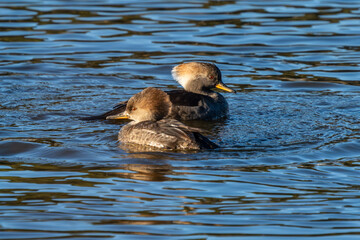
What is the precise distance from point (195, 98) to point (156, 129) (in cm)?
198

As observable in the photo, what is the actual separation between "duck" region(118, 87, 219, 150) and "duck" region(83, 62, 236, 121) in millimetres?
366

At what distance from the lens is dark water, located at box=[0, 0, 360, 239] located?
6.12 meters

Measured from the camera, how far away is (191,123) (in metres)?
10.5

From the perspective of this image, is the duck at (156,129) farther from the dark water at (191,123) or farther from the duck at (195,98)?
the duck at (195,98)

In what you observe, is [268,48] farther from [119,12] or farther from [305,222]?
[305,222]

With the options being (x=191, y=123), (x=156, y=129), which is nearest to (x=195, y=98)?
(x=191, y=123)

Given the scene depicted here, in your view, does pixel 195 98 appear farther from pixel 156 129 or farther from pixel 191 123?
pixel 156 129

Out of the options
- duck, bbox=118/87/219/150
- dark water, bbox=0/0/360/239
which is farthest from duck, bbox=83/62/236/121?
duck, bbox=118/87/219/150

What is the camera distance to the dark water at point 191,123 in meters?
6.12

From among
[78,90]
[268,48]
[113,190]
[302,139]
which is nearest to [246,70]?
[268,48]

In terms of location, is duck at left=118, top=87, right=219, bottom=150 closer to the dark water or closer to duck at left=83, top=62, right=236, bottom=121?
the dark water

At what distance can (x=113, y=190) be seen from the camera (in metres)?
6.91

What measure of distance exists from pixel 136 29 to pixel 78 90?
414cm

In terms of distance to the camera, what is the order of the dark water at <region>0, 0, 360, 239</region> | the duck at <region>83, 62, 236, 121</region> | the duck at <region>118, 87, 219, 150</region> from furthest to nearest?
the duck at <region>83, 62, 236, 121</region>, the duck at <region>118, 87, 219, 150</region>, the dark water at <region>0, 0, 360, 239</region>
